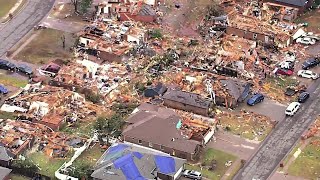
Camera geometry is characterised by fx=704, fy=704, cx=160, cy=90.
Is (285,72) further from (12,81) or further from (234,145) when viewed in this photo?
(12,81)

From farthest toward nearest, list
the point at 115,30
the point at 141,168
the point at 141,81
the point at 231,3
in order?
the point at 231,3 < the point at 115,30 < the point at 141,81 < the point at 141,168

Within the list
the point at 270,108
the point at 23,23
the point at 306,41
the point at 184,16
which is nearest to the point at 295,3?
the point at 306,41

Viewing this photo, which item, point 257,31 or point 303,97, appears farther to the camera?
point 257,31

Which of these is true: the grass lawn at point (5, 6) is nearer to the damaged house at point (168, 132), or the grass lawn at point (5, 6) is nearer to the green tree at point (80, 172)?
the damaged house at point (168, 132)

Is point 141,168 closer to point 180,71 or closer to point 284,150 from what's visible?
point 284,150

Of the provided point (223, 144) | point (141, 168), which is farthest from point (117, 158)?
point (223, 144)

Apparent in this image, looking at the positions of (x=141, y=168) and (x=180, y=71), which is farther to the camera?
(x=180, y=71)
